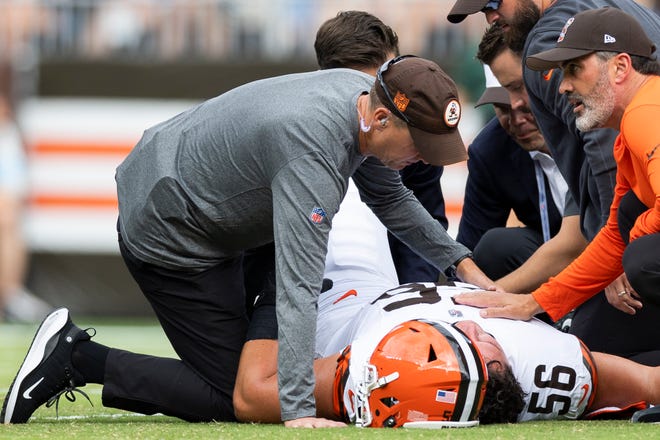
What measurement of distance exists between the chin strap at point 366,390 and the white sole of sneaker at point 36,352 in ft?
4.30

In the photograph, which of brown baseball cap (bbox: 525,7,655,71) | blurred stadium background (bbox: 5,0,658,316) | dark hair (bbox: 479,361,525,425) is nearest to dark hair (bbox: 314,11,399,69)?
brown baseball cap (bbox: 525,7,655,71)

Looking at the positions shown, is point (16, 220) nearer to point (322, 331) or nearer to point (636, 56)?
point (322, 331)

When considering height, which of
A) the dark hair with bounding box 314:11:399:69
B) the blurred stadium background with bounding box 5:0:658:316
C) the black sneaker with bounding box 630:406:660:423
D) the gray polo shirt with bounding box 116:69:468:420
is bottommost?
the blurred stadium background with bounding box 5:0:658:316

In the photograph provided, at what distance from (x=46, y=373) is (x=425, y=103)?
1.82 meters

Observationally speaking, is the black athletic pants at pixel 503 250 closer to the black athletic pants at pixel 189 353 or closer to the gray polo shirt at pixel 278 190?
the gray polo shirt at pixel 278 190

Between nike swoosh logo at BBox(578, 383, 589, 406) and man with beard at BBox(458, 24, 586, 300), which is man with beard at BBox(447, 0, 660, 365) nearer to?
man with beard at BBox(458, 24, 586, 300)

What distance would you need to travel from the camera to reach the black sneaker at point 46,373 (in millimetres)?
4484

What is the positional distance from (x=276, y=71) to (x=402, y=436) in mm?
7442

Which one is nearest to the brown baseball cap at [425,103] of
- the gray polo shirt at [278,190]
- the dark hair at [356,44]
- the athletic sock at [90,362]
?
the gray polo shirt at [278,190]

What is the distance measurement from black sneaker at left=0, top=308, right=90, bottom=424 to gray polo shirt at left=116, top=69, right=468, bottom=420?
1.41ft

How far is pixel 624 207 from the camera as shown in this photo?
4.35 metres

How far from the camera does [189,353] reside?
475 centimetres

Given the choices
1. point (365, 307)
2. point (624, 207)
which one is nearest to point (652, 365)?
point (624, 207)

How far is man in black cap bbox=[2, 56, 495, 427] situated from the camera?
396cm
